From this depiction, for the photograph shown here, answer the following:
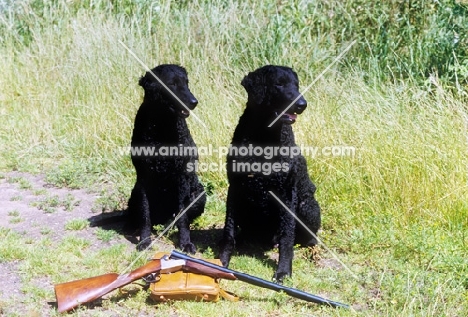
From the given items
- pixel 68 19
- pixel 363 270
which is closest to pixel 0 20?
pixel 68 19

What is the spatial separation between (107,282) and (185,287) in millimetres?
452

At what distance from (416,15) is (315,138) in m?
2.73

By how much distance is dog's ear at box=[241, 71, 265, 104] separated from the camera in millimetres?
3817

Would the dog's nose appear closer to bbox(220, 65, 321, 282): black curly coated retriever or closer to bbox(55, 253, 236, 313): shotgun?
bbox(220, 65, 321, 282): black curly coated retriever

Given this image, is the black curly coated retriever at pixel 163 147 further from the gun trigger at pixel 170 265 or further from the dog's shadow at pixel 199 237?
the gun trigger at pixel 170 265

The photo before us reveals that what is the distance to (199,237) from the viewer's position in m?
4.55

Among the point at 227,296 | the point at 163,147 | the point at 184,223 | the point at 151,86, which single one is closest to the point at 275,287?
the point at 227,296

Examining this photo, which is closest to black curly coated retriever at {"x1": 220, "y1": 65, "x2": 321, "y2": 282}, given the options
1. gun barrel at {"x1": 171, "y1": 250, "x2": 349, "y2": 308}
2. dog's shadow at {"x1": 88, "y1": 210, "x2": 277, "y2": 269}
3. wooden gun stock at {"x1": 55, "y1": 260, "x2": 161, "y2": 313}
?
dog's shadow at {"x1": 88, "y1": 210, "x2": 277, "y2": 269}

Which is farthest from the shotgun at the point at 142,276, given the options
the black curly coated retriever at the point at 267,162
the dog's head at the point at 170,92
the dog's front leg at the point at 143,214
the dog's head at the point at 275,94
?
the dog's head at the point at 170,92

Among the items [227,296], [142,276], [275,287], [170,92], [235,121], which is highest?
[170,92]

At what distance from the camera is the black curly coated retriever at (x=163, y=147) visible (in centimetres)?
420

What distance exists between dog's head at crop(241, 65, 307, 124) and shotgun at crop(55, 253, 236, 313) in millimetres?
1121

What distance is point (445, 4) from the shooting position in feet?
21.7

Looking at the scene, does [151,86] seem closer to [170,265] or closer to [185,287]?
[170,265]
